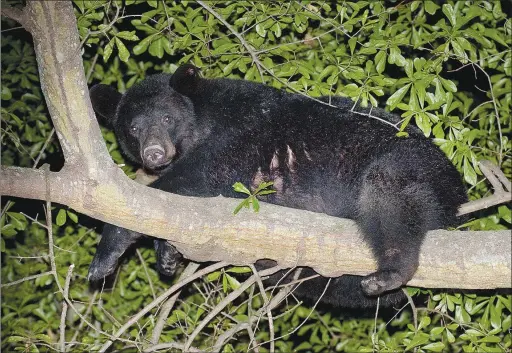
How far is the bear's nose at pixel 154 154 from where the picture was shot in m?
5.72

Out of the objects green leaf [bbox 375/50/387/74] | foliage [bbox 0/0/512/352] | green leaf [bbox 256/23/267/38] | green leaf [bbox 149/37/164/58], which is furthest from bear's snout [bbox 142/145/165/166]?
green leaf [bbox 375/50/387/74]

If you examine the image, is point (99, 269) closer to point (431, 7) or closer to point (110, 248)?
point (110, 248)

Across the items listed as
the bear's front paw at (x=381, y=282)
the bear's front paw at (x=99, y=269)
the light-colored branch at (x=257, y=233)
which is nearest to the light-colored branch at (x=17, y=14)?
the light-colored branch at (x=257, y=233)

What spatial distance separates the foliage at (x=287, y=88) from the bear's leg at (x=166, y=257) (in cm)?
37

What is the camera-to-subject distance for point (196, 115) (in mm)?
5906

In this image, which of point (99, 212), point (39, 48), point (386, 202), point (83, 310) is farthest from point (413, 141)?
point (83, 310)

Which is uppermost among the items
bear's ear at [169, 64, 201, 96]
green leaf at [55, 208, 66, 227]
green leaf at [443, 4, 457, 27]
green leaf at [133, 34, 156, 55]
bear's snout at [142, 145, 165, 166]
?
green leaf at [443, 4, 457, 27]

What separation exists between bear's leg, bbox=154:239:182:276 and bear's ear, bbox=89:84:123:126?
1.36 metres

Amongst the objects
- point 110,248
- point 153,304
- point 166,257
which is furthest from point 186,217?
point 166,257

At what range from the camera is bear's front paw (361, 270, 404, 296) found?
14.6 ft

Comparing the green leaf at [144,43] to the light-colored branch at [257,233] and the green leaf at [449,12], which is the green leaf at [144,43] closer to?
the light-colored branch at [257,233]

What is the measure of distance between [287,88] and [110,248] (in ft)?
6.48

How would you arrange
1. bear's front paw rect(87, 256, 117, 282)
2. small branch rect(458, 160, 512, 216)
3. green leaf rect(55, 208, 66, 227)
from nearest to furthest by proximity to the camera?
small branch rect(458, 160, 512, 216), green leaf rect(55, 208, 66, 227), bear's front paw rect(87, 256, 117, 282)

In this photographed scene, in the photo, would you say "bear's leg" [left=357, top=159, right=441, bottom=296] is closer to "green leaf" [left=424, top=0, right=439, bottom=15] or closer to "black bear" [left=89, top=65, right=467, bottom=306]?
"black bear" [left=89, top=65, right=467, bottom=306]
